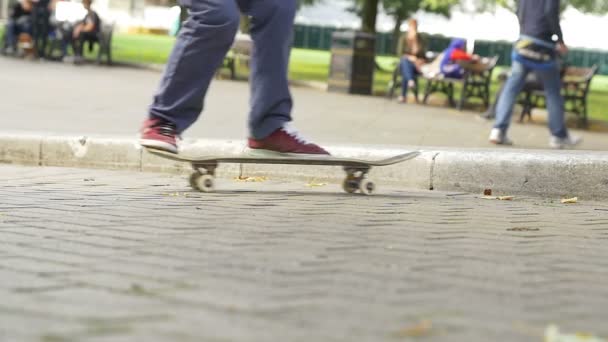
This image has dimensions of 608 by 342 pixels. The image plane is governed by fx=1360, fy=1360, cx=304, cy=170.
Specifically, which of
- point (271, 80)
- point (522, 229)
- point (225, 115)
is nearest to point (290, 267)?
point (522, 229)

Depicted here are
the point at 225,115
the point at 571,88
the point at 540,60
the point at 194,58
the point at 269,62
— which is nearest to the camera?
the point at 194,58

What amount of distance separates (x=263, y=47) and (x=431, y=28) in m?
68.2

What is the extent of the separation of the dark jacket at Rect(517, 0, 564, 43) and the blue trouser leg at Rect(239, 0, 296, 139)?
565 cm

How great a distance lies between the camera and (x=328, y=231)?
5184 mm

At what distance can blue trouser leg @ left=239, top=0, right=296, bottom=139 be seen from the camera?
6414 mm

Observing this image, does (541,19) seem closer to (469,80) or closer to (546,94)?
(546,94)

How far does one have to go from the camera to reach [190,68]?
640 centimetres

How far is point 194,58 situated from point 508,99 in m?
6.38

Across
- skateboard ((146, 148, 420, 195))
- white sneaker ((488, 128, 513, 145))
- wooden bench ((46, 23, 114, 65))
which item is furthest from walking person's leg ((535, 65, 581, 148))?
wooden bench ((46, 23, 114, 65))

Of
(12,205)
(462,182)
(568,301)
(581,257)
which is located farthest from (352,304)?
(462,182)

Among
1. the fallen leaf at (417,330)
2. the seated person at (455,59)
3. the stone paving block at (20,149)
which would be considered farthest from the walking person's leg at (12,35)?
the fallen leaf at (417,330)

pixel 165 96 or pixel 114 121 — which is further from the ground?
pixel 165 96

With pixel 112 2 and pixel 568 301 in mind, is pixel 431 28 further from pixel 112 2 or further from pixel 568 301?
pixel 568 301

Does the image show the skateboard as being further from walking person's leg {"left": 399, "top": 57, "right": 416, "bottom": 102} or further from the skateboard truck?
walking person's leg {"left": 399, "top": 57, "right": 416, "bottom": 102}
